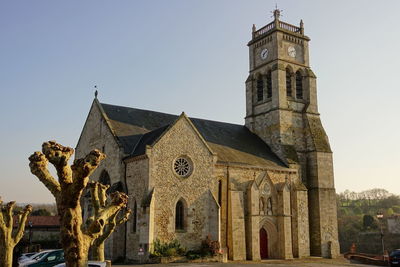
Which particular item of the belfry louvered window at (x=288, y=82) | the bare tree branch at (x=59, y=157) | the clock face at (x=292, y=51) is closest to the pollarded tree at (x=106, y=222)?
the bare tree branch at (x=59, y=157)

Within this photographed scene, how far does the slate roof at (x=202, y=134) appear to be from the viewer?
91.4ft

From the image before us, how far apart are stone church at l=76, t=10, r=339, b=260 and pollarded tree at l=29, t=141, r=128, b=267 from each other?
15.1m

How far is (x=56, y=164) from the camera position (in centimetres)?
877

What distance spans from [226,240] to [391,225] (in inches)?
1084

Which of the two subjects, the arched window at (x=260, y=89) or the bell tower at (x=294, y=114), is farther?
the arched window at (x=260, y=89)

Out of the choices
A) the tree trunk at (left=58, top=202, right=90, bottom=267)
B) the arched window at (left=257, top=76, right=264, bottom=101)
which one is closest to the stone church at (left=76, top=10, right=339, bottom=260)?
the arched window at (left=257, top=76, right=264, bottom=101)

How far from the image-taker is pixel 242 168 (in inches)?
1178

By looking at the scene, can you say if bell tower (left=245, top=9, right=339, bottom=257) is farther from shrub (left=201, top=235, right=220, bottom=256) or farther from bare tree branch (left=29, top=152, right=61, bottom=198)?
bare tree branch (left=29, top=152, right=61, bottom=198)

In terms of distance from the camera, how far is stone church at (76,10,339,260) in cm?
2569

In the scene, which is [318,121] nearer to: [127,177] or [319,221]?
[319,221]

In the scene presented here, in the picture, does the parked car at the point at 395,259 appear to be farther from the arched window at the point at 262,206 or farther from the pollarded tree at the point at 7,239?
the pollarded tree at the point at 7,239

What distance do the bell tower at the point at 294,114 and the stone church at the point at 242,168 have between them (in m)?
0.09

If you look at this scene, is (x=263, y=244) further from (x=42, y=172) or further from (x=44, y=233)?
(x=42, y=172)

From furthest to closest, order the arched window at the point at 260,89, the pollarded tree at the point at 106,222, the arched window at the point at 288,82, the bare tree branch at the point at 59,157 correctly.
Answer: the arched window at the point at 260,89, the arched window at the point at 288,82, the pollarded tree at the point at 106,222, the bare tree branch at the point at 59,157
